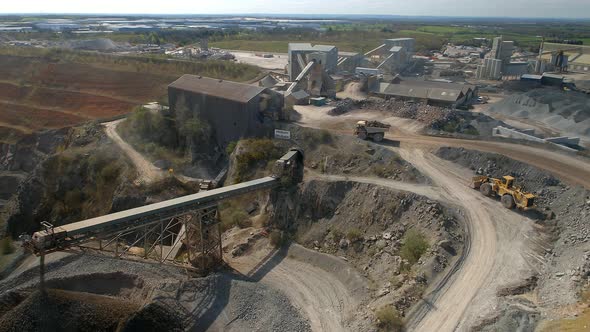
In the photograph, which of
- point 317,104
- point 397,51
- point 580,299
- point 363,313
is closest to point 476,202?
point 580,299

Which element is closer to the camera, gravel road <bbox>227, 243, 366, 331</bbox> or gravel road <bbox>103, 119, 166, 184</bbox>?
gravel road <bbox>227, 243, 366, 331</bbox>

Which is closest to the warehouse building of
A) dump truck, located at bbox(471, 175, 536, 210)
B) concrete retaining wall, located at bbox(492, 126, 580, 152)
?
concrete retaining wall, located at bbox(492, 126, 580, 152)

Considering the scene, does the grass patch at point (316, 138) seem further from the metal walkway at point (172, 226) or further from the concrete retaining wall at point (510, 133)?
the concrete retaining wall at point (510, 133)

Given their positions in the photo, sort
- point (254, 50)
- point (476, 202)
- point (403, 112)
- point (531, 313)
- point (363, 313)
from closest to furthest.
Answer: point (531, 313) → point (363, 313) → point (476, 202) → point (403, 112) → point (254, 50)

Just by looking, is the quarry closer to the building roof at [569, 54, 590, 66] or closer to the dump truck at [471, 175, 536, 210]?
the dump truck at [471, 175, 536, 210]

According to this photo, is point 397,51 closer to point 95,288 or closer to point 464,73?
point 464,73

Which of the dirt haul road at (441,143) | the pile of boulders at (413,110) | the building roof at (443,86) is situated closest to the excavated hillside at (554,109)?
the building roof at (443,86)

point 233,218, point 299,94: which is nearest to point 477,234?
point 233,218
